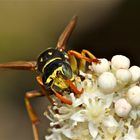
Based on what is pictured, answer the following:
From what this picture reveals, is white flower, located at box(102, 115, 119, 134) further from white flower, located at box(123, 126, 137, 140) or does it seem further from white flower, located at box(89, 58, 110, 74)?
white flower, located at box(89, 58, 110, 74)

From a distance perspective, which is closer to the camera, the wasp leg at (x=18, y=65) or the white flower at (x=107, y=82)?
the white flower at (x=107, y=82)

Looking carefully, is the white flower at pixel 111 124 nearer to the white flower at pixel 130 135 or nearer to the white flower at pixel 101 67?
the white flower at pixel 130 135

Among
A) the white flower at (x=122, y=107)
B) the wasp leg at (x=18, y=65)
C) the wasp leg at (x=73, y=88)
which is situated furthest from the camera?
the wasp leg at (x=18, y=65)

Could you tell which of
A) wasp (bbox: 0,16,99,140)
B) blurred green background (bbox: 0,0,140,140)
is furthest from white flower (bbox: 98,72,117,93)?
blurred green background (bbox: 0,0,140,140)

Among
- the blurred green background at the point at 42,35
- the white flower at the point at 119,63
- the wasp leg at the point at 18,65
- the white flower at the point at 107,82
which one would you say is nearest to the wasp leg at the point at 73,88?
the white flower at the point at 107,82

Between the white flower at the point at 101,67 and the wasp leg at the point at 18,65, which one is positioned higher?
the white flower at the point at 101,67

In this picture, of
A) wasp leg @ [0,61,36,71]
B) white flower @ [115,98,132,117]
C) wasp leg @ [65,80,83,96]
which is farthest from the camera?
wasp leg @ [0,61,36,71]

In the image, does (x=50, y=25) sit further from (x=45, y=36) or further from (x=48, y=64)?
(x=48, y=64)

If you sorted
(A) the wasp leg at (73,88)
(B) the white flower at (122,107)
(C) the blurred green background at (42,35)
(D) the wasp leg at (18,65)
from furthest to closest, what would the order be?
(C) the blurred green background at (42,35) → (D) the wasp leg at (18,65) → (A) the wasp leg at (73,88) → (B) the white flower at (122,107)
